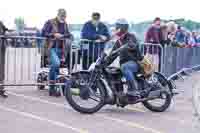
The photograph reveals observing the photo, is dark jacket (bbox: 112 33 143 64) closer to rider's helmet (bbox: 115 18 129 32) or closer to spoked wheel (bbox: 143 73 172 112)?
rider's helmet (bbox: 115 18 129 32)

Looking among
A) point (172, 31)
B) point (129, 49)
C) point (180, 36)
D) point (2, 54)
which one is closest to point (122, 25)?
point (129, 49)

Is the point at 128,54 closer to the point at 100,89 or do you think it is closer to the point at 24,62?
the point at 100,89

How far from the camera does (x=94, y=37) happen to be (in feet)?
36.7

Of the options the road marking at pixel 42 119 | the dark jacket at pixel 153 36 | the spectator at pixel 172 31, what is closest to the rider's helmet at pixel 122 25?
the road marking at pixel 42 119

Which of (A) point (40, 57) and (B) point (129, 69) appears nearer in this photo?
(B) point (129, 69)

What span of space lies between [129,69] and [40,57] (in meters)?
3.01

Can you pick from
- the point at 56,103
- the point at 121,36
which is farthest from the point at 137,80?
the point at 56,103

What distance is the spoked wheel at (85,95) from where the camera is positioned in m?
8.36

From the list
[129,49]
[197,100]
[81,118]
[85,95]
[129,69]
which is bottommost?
[81,118]

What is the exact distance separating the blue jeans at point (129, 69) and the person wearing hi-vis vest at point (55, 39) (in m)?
1.97

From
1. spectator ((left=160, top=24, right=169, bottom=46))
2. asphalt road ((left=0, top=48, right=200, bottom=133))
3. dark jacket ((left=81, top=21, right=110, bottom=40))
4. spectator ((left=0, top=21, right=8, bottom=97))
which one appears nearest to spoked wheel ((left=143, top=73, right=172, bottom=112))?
asphalt road ((left=0, top=48, right=200, bottom=133))

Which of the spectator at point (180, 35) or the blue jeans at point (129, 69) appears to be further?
the spectator at point (180, 35)

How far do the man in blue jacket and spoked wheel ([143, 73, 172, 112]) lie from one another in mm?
2468

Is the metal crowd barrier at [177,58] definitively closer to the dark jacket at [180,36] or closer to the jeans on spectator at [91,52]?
the dark jacket at [180,36]
